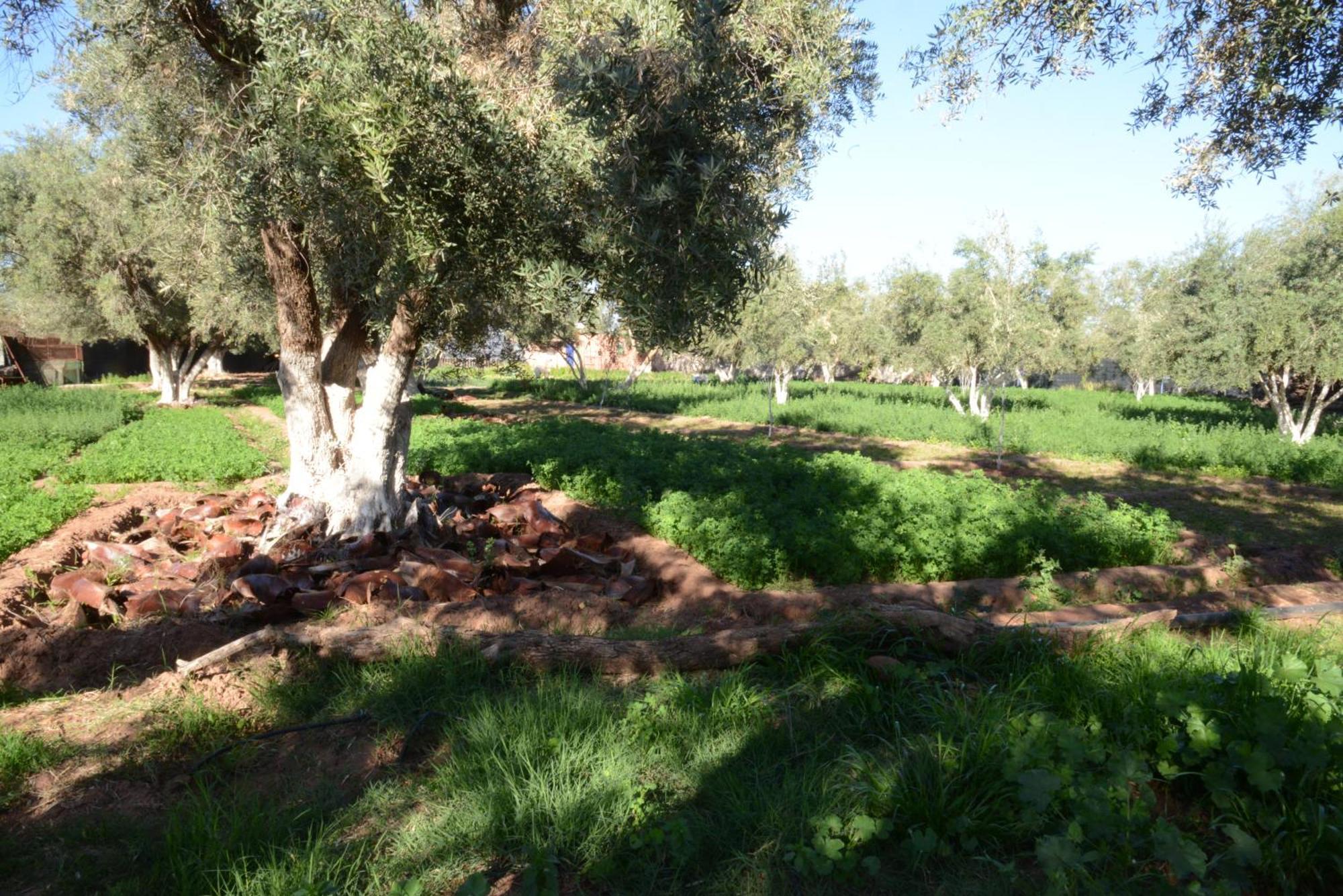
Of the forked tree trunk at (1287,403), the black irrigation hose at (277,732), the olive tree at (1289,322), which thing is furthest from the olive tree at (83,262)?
the forked tree trunk at (1287,403)

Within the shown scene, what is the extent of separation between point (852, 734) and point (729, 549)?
3.45 meters

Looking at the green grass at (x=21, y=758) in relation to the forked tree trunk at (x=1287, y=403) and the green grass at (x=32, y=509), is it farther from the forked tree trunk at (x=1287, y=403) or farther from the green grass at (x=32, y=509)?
the forked tree trunk at (x=1287, y=403)

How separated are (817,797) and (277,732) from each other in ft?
8.14

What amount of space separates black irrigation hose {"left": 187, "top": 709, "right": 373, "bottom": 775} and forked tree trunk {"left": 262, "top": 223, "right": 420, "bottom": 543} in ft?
14.2

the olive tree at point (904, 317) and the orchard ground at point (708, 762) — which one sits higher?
the olive tree at point (904, 317)

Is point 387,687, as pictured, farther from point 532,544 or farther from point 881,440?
point 881,440

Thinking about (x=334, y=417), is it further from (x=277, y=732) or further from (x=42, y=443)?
(x=42, y=443)

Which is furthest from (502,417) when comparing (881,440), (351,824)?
(351,824)

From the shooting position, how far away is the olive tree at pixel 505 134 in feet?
17.4

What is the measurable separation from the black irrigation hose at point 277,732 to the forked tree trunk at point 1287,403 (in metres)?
21.5

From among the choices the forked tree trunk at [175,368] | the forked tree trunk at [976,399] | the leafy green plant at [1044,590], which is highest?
the forked tree trunk at [175,368]

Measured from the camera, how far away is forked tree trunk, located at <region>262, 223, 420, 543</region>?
24.4 ft

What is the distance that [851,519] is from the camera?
24.6 feet

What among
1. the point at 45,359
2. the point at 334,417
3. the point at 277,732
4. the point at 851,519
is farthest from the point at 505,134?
the point at 45,359
